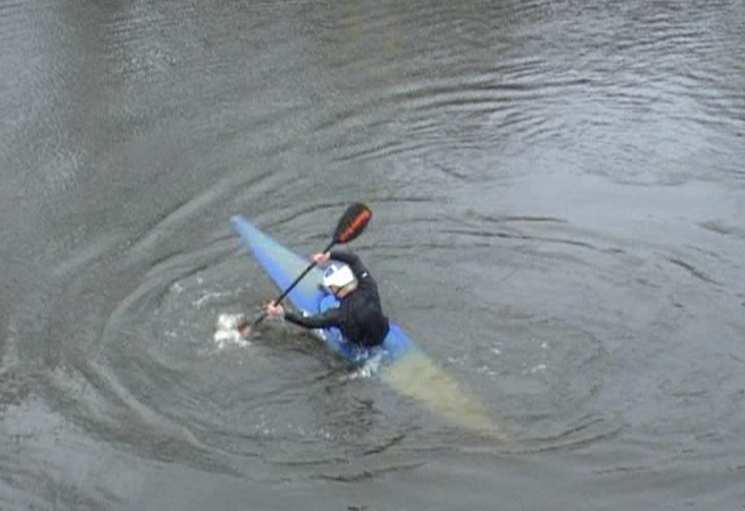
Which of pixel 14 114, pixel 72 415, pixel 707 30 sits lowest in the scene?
pixel 707 30

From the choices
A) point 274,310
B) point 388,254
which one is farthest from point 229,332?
point 388,254

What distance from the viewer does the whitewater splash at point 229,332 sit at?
1088 cm

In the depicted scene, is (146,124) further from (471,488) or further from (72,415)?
(471,488)

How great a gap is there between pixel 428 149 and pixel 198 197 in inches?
124

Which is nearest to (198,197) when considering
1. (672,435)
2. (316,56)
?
(316,56)

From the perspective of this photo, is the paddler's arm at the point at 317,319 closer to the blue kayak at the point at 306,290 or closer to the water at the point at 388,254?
the blue kayak at the point at 306,290

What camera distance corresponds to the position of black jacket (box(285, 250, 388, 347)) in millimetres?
10148

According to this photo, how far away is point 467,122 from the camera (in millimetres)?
15453

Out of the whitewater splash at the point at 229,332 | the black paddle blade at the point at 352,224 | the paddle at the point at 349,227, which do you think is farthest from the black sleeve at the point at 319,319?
the black paddle blade at the point at 352,224

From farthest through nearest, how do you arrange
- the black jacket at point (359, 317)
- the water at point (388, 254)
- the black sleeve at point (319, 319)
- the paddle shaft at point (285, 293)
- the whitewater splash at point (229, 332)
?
the paddle shaft at point (285, 293) → the whitewater splash at point (229, 332) → the black sleeve at point (319, 319) → the black jacket at point (359, 317) → the water at point (388, 254)

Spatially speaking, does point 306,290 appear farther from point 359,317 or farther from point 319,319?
point 359,317

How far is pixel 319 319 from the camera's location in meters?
10.3

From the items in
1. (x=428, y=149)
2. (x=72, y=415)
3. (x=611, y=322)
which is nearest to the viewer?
(x=72, y=415)

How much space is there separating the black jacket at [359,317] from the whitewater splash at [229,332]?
0.70 m
